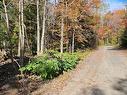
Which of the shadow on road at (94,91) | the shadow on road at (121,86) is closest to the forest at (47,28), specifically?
the shadow on road at (121,86)

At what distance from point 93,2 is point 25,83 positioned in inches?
1122

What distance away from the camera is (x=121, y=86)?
45.6 ft

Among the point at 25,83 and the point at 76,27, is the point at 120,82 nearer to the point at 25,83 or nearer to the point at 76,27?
the point at 25,83

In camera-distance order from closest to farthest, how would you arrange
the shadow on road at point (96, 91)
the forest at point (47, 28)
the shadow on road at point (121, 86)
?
the shadow on road at point (96, 91)
the shadow on road at point (121, 86)
the forest at point (47, 28)

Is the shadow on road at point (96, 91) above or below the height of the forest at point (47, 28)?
below

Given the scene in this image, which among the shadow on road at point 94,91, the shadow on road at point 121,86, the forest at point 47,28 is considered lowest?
the shadow on road at point 94,91

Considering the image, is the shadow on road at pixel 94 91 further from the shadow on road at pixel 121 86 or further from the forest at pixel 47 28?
the forest at pixel 47 28

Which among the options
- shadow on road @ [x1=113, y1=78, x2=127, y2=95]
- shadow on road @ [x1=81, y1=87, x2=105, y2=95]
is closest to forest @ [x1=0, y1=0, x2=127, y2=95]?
shadow on road @ [x1=113, y1=78, x2=127, y2=95]

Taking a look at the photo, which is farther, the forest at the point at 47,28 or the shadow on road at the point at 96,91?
the forest at the point at 47,28

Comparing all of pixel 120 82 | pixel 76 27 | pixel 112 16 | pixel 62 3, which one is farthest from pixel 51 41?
pixel 112 16

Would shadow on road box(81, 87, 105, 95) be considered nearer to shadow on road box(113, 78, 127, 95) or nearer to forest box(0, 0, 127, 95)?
shadow on road box(113, 78, 127, 95)

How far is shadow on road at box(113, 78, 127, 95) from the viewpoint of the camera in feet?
41.3

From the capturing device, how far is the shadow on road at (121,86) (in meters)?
12.6

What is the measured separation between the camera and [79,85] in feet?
46.8
